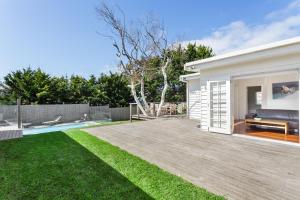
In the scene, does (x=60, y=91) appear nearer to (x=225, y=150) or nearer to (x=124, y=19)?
(x=124, y=19)

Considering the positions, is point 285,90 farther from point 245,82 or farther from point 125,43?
point 125,43

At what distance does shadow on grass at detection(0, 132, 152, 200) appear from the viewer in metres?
3.22

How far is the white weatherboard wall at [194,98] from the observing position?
12133mm

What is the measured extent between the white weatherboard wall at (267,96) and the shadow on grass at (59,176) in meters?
7.77

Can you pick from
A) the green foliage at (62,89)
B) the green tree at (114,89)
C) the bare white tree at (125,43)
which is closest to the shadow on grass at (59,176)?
the bare white tree at (125,43)

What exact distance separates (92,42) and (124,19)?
399cm

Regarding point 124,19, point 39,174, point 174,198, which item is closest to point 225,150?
point 174,198

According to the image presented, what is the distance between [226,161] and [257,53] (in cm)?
345

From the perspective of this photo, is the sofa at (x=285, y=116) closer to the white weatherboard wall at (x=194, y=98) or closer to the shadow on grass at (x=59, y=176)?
the white weatherboard wall at (x=194, y=98)

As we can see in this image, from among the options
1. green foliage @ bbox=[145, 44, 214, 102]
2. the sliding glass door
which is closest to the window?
the sliding glass door

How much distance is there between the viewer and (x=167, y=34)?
16969mm

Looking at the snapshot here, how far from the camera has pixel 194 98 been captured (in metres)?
12.5

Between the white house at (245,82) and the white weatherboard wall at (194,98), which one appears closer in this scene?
the white house at (245,82)

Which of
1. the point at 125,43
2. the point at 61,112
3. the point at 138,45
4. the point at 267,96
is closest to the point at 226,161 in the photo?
the point at 267,96
